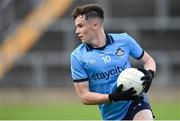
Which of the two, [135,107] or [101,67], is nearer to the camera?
[101,67]

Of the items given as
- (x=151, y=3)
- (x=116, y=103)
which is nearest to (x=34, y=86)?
(x=151, y=3)

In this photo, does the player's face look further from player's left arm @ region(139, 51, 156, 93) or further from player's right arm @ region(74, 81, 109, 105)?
player's left arm @ region(139, 51, 156, 93)

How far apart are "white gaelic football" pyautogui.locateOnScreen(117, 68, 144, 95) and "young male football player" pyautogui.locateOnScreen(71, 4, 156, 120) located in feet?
0.22

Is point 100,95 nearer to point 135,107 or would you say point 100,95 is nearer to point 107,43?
point 135,107

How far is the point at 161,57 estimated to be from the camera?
74.9ft

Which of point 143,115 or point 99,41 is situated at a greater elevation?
point 99,41

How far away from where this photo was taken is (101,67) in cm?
989

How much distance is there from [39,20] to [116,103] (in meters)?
15.1

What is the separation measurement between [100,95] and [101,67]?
0.41m

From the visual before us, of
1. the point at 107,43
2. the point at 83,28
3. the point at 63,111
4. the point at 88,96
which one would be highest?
the point at 83,28

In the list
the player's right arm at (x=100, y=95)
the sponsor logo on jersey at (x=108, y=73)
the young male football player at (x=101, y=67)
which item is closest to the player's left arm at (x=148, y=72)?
the young male football player at (x=101, y=67)

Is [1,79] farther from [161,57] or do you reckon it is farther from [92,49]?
[92,49]

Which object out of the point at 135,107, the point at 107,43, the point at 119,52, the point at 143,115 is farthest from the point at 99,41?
the point at 143,115

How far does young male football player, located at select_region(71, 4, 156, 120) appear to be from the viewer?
9758mm
